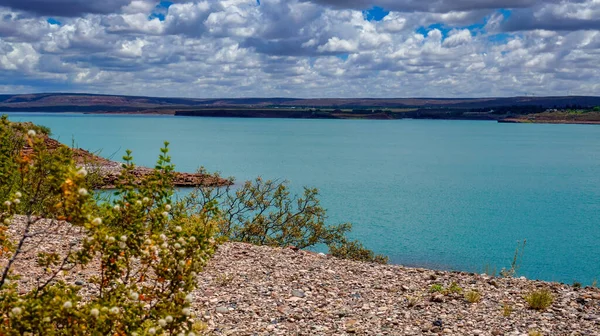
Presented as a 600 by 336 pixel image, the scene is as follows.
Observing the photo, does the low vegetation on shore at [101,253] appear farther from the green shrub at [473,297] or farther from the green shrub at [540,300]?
the green shrub at [540,300]

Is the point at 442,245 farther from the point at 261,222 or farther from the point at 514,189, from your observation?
the point at 514,189

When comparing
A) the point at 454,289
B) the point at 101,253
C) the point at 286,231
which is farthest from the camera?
the point at 286,231

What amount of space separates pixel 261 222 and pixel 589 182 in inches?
1731

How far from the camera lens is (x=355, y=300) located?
10852mm

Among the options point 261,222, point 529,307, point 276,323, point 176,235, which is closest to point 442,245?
point 261,222

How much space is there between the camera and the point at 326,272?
12.7 metres

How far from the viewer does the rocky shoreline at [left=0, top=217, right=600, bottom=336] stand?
30.8 feet

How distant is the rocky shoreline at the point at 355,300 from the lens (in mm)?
9375

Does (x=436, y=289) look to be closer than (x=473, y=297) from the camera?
No

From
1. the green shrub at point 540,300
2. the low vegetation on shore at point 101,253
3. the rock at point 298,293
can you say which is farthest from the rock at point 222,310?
the green shrub at point 540,300

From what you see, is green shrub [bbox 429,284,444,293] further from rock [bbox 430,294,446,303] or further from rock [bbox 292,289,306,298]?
rock [bbox 292,289,306,298]

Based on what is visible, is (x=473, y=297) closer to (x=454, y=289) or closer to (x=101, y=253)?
(x=454, y=289)

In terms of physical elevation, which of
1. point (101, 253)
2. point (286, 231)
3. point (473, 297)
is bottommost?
point (286, 231)

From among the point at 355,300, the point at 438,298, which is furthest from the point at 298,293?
the point at 438,298
